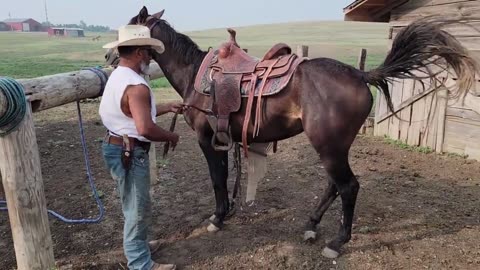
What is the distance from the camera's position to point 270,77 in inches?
129

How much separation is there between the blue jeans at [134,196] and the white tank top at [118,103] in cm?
13

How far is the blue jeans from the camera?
267 centimetres

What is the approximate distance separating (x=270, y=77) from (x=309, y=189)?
1958 millimetres

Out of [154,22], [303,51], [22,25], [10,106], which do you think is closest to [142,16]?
[154,22]

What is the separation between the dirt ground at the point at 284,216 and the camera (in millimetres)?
3254

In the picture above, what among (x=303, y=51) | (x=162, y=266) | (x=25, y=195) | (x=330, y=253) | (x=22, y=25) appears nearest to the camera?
(x=25, y=195)

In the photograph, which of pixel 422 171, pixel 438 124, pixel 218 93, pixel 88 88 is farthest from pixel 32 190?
pixel 438 124

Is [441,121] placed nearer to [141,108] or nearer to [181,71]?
[181,71]

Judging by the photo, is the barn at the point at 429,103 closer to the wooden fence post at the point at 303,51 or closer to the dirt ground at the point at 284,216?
the dirt ground at the point at 284,216

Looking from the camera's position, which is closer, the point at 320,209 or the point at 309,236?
the point at 309,236

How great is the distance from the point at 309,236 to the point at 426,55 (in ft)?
5.86

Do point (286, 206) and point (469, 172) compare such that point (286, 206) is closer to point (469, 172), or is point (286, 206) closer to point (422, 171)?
point (422, 171)

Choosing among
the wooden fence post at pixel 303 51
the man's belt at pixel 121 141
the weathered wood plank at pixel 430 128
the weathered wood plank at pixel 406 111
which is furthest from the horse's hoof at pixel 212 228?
the wooden fence post at pixel 303 51

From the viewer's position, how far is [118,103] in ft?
8.22
